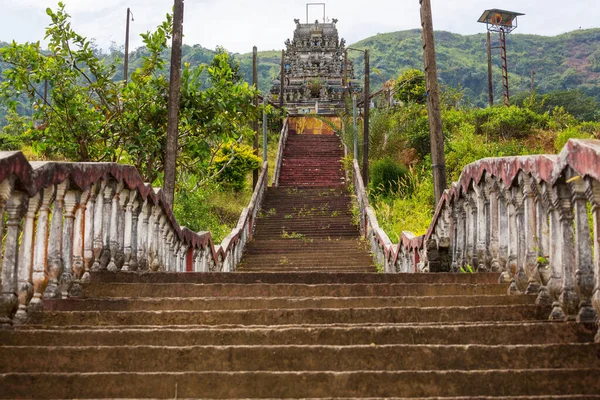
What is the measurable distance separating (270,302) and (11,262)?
176 cm

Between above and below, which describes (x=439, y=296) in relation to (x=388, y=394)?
above

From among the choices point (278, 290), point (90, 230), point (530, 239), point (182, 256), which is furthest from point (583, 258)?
point (182, 256)

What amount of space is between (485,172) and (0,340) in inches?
170

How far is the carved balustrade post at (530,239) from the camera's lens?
526 centimetres

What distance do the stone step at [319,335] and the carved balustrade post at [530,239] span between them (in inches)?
37.1

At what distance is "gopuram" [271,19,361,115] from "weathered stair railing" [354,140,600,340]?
34.4m

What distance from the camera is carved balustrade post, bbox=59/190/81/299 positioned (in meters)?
5.46

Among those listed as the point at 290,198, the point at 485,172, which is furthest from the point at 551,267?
the point at 290,198

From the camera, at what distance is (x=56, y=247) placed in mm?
5293

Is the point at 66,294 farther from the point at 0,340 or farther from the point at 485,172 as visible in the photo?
the point at 485,172

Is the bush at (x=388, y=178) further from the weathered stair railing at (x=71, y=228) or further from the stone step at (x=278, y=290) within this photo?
the stone step at (x=278, y=290)

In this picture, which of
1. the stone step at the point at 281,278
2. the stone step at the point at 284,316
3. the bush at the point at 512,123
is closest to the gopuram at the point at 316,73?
the bush at the point at 512,123

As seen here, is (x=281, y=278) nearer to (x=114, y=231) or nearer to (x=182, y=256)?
(x=114, y=231)

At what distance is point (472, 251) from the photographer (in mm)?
7438
